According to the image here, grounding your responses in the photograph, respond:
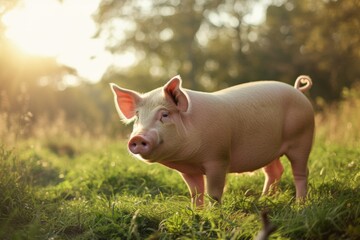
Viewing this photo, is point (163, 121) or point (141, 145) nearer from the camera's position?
point (141, 145)

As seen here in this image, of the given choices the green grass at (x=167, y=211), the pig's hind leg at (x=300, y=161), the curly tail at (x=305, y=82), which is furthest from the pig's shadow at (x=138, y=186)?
the curly tail at (x=305, y=82)

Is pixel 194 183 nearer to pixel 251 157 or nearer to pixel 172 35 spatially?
pixel 251 157

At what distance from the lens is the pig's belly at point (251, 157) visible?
3920 millimetres

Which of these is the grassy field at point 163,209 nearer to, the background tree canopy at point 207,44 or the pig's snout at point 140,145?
the pig's snout at point 140,145

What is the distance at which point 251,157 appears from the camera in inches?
156

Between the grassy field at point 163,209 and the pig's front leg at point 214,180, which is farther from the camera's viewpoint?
the pig's front leg at point 214,180

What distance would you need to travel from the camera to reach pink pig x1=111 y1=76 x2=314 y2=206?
3.46 meters

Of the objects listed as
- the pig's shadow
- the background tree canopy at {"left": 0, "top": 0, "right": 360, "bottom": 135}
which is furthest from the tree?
the pig's shadow

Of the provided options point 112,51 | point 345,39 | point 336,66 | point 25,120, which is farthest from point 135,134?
point 112,51

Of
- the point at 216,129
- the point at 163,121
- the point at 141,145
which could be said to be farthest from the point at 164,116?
the point at 216,129

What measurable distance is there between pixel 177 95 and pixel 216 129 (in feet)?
1.46

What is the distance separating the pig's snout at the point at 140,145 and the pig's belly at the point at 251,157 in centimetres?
93

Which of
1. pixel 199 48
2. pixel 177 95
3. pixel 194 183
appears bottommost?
pixel 199 48

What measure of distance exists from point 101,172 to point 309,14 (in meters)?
15.6
